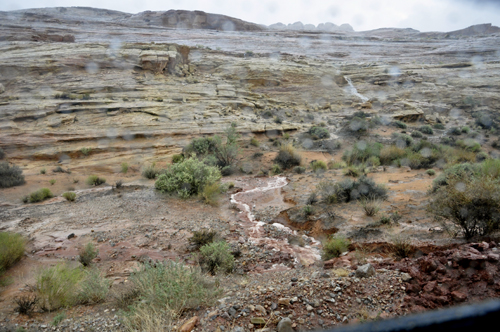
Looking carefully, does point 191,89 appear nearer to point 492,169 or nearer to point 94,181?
point 94,181

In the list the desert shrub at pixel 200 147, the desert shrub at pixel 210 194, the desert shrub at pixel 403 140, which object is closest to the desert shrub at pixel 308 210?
the desert shrub at pixel 210 194

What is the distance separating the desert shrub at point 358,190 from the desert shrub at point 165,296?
635 centimetres

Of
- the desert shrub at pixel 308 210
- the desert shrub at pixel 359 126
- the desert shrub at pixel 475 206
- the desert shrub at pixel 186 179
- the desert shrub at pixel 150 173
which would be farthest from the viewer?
the desert shrub at pixel 359 126

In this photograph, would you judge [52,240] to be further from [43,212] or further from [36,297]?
[36,297]

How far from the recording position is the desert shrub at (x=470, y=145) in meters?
18.0

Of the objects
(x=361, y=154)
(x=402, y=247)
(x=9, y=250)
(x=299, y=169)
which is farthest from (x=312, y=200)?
(x=361, y=154)

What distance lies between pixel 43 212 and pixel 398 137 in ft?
68.7

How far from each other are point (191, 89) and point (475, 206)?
78.7 feet

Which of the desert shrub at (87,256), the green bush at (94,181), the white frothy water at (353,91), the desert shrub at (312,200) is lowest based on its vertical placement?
the green bush at (94,181)

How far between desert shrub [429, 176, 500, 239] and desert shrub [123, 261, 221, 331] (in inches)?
187

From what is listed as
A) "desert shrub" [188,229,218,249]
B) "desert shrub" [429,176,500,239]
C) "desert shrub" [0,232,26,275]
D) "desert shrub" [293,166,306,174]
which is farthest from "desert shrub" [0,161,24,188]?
"desert shrub" [429,176,500,239]

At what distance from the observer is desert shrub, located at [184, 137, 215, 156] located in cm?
1786

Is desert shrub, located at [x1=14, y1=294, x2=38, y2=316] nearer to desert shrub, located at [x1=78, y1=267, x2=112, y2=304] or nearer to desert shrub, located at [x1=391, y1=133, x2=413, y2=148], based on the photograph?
desert shrub, located at [x1=78, y1=267, x2=112, y2=304]

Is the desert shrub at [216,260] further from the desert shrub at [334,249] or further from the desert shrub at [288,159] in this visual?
the desert shrub at [288,159]
